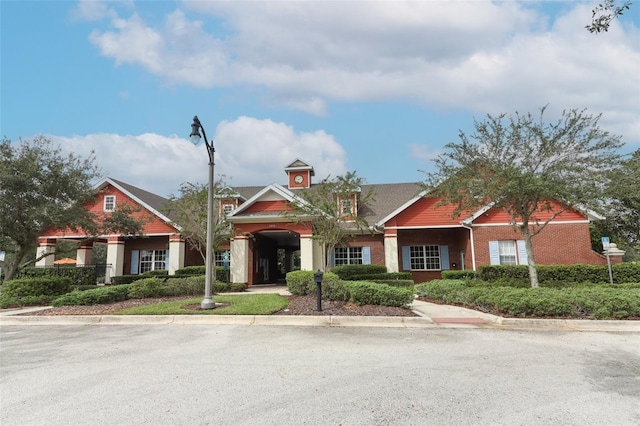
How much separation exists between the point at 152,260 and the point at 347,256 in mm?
14622

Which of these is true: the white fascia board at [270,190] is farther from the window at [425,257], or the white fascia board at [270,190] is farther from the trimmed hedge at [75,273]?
the trimmed hedge at [75,273]

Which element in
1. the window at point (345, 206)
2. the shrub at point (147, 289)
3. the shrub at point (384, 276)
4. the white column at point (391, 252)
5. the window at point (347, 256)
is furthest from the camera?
the window at point (347, 256)

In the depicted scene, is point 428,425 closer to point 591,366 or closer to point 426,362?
point 426,362

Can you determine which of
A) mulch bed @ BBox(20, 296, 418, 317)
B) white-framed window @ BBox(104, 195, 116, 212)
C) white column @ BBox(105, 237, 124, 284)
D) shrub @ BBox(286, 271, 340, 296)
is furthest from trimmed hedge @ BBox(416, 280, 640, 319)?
white-framed window @ BBox(104, 195, 116, 212)

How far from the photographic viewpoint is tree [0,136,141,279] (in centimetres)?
1590

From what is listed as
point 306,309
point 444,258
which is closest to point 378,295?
point 306,309

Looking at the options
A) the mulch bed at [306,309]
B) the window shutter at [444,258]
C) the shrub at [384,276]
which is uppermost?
the window shutter at [444,258]

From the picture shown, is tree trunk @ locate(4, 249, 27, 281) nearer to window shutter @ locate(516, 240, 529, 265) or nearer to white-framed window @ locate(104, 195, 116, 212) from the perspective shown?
white-framed window @ locate(104, 195, 116, 212)

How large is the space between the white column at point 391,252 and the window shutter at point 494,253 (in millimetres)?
5220

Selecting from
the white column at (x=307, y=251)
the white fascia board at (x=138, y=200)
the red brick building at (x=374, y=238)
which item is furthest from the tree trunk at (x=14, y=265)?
the white column at (x=307, y=251)

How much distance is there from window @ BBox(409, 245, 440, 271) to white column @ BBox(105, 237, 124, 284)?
787 inches

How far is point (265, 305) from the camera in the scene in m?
12.0

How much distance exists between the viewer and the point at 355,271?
66.8ft

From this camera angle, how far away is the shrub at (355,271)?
19856 mm
